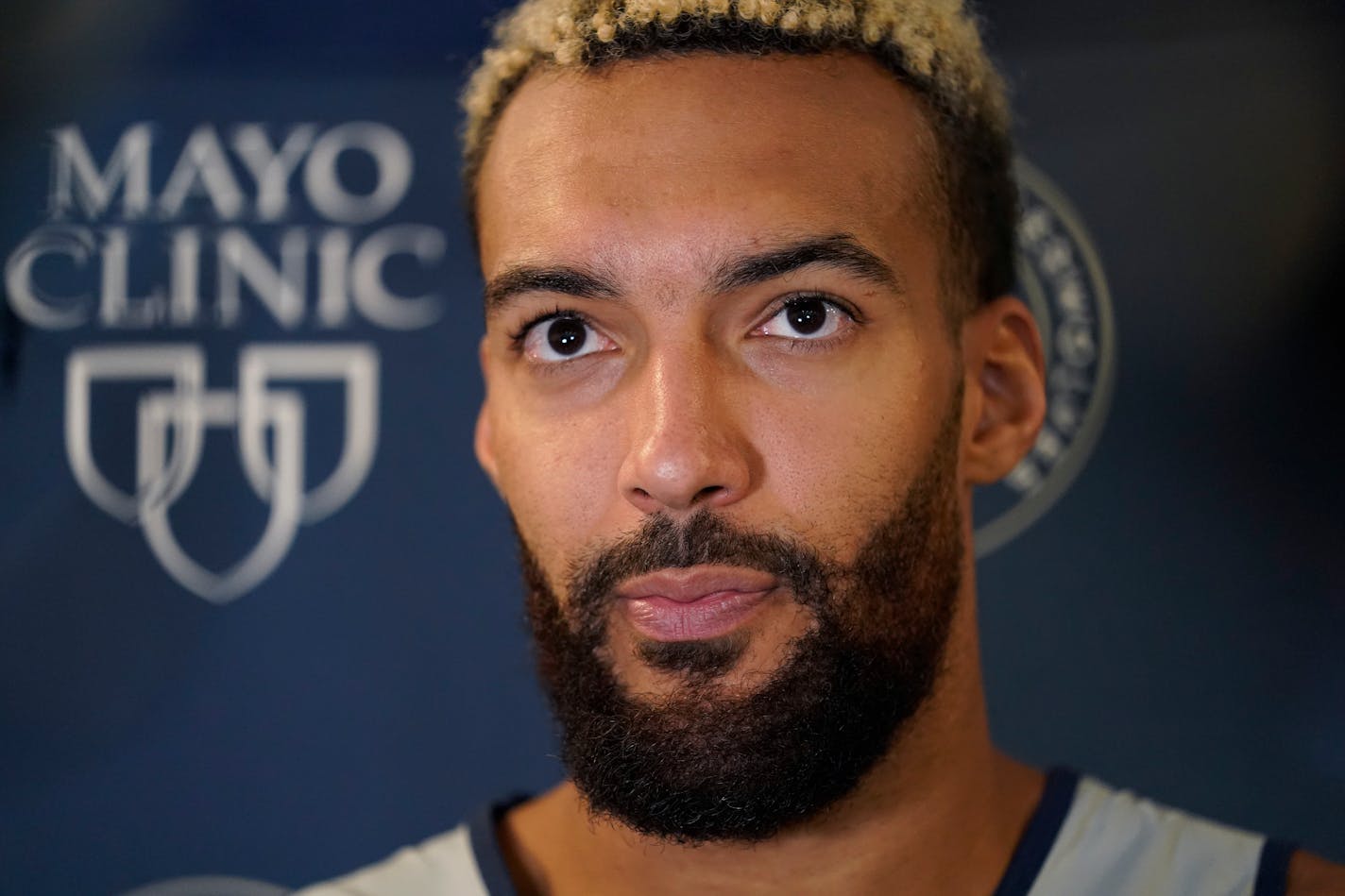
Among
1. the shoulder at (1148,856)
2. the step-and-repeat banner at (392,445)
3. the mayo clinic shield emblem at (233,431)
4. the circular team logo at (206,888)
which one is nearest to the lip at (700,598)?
the shoulder at (1148,856)

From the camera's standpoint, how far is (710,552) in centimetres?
133

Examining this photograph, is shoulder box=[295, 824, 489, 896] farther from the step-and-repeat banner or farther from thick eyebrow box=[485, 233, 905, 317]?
thick eyebrow box=[485, 233, 905, 317]

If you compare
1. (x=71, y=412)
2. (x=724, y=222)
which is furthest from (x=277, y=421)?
(x=724, y=222)

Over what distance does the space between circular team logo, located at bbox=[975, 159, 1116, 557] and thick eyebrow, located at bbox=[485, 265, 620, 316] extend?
3.00 feet

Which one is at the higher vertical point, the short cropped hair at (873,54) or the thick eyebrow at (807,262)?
the short cropped hair at (873,54)

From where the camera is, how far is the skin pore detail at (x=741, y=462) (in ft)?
4.41

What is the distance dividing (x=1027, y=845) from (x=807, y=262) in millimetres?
704

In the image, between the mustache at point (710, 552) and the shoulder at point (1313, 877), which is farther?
the shoulder at point (1313, 877)

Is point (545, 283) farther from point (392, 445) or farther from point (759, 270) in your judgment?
point (392, 445)

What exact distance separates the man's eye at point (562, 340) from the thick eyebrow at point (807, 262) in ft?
0.55

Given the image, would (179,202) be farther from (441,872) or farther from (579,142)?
(441,872)

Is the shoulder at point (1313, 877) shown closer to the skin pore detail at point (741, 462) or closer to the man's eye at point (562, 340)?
the skin pore detail at point (741, 462)

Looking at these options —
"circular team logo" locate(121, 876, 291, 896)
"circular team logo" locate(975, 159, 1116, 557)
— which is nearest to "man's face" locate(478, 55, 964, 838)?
"circular team logo" locate(975, 159, 1116, 557)

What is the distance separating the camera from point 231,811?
209 centimetres
